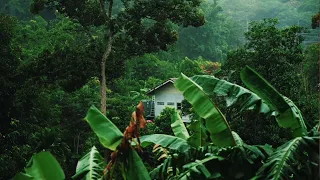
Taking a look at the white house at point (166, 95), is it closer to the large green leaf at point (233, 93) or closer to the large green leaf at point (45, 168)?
the large green leaf at point (233, 93)

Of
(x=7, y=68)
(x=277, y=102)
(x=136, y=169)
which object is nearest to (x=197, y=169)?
(x=136, y=169)

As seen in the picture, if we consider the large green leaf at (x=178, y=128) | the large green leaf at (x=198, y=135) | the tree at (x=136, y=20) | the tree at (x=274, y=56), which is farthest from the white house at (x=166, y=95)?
the large green leaf at (x=198, y=135)

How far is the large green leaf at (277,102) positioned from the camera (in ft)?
9.46

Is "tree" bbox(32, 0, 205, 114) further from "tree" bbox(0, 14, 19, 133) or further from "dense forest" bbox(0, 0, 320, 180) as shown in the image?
"tree" bbox(0, 14, 19, 133)

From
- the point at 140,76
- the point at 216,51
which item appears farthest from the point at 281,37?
the point at 216,51

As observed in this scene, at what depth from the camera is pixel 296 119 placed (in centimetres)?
288

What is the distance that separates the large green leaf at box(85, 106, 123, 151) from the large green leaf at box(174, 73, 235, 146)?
1.99 feet

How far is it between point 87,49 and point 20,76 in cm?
139

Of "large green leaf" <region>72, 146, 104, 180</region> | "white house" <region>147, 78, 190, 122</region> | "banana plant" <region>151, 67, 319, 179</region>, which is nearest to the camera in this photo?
"banana plant" <region>151, 67, 319, 179</region>

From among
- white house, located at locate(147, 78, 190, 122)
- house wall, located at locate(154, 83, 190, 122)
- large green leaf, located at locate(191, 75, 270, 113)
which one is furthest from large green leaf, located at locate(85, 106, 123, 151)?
house wall, located at locate(154, 83, 190, 122)

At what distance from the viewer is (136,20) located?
28.1 ft

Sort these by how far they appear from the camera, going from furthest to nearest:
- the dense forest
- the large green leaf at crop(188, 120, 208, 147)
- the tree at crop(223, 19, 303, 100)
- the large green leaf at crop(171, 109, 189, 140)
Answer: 1. the tree at crop(223, 19, 303, 100)
2. the large green leaf at crop(171, 109, 189, 140)
3. the large green leaf at crop(188, 120, 208, 147)
4. the dense forest

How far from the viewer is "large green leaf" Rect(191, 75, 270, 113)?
290 centimetres

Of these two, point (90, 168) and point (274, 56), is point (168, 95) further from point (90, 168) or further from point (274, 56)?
point (90, 168)
